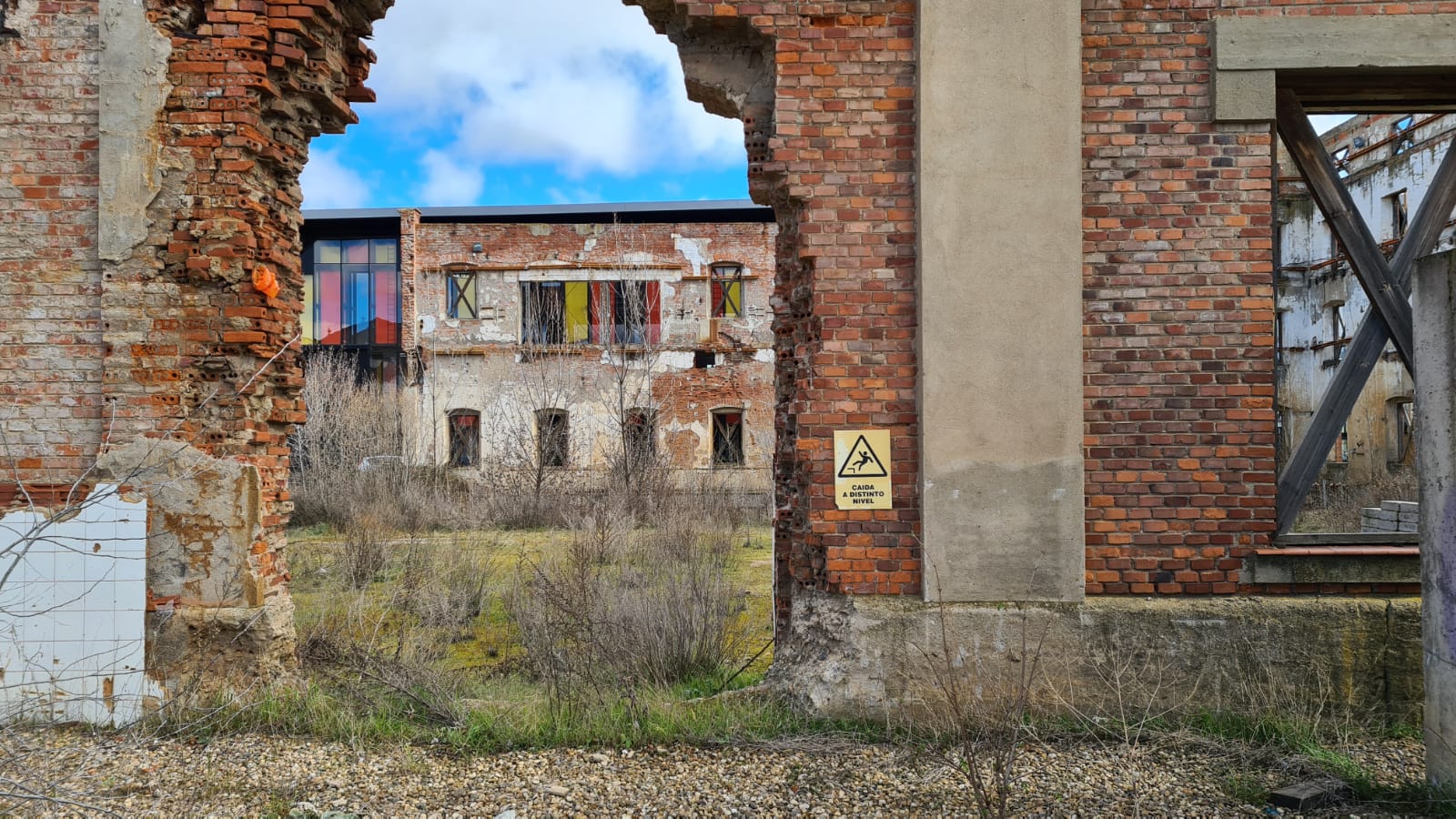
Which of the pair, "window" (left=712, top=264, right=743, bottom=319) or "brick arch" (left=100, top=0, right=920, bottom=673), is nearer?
"brick arch" (left=100, top=0, right=920, bottom=673)

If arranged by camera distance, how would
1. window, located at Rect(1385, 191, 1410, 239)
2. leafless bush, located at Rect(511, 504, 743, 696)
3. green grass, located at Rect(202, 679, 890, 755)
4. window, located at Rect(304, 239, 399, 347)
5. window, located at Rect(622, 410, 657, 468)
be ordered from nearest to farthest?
green grass, located at Rect(202, 679, 890, 755) < leafless bush, located at Rect(511, 504, 743, 696) < window, located at Rect(622, 410, 657, 468) < window, located at Rect(1385, 191, 1410, 239) < window, located at Rect(304, 239, 399, 347)

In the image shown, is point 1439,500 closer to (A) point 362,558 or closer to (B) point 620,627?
(B) point 620,627

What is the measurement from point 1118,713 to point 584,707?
3084mm

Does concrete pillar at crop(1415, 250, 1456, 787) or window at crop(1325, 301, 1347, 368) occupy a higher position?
window at crop(1325, 301, 1347, 368)

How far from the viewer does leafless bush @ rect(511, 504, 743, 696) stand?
5.46 metres

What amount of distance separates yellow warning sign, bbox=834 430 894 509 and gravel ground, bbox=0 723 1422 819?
1375 millimetres

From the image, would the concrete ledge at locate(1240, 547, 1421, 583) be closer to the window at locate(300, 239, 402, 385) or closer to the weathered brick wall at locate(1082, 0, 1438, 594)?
the weathered brick wall at locate(1082, 0, 1438, 594)

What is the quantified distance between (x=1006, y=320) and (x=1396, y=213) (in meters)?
18.5

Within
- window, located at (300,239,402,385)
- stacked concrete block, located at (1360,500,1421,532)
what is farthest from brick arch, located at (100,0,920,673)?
window, located at (300,239,402,385)

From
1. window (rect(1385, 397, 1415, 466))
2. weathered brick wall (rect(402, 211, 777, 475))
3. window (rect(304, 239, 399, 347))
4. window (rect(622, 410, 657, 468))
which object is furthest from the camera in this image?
window (rect(304, 239, 399, 347))

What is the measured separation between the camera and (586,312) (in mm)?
21391

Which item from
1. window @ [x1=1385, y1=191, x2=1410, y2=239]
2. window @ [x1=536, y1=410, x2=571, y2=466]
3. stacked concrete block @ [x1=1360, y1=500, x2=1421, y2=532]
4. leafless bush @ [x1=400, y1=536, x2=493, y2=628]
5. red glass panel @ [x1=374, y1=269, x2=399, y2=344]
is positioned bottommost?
leafless bush @ [x1=400, y1=536, x2=493, y2=628]

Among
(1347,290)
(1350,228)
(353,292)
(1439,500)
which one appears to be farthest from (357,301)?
(1347,290)

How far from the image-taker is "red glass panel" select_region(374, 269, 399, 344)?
23438mm
